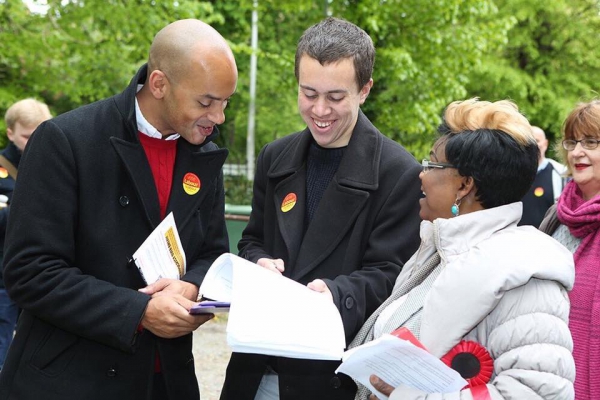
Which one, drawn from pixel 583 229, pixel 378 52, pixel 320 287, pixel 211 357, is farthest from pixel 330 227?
pixel 378 52

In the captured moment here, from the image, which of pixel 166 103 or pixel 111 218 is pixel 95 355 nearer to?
pixel 111 218

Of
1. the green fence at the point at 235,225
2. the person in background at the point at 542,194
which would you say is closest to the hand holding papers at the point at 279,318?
the person in background at the point at 542,194

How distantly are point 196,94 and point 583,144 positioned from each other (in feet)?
6.34

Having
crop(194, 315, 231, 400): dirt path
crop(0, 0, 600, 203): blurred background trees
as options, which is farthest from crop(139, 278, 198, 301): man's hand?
crop(0, 0, 600, 203): blurred background trees

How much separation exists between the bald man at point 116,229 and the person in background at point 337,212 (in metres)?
0.32

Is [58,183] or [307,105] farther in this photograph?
[307,105]

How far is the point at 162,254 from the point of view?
10.0 ft

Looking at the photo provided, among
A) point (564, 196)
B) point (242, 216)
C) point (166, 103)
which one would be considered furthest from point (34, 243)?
point (242, 216)

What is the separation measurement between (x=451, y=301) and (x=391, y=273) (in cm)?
70

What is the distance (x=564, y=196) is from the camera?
3.89 meters

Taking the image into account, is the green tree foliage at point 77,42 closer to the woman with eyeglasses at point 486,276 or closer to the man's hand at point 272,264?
the man's hand at point 272,264

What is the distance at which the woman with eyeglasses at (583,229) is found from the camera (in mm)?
3338

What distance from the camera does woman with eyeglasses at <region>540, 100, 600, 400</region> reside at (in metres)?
3.34

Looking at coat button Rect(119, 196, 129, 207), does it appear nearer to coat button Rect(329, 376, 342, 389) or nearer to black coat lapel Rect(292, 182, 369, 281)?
black coat lapel Rect(292, 182, 369, 281)
